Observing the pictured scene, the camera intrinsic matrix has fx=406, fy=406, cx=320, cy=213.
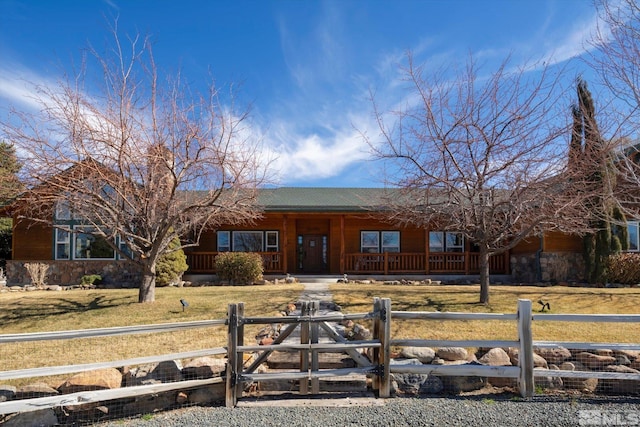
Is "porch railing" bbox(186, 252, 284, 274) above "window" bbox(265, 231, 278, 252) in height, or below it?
below

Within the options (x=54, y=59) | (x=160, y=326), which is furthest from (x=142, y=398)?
(x=54, y=59)

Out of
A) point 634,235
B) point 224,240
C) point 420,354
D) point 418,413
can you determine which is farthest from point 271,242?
point 634,235

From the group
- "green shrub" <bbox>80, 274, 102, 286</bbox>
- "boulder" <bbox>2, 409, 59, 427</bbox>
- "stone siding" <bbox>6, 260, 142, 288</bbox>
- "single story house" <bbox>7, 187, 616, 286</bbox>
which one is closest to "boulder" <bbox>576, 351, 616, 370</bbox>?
"boulder" <bbox>2, 409, 59, 427</bbox>

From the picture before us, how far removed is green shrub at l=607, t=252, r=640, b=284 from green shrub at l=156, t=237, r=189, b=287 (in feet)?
54.7

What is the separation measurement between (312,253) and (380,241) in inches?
133

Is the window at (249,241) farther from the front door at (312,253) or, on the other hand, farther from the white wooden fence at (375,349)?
the white wooden fence at (375,349)

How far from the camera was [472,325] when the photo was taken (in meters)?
7.88

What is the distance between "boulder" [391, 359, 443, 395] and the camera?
211 inches

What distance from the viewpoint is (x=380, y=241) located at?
19781 millimetres

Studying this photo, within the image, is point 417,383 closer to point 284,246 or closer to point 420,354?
point 420,354

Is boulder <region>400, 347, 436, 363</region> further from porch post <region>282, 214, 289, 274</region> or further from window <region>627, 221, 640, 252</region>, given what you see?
window <region>627, 221, 640, 252</region>

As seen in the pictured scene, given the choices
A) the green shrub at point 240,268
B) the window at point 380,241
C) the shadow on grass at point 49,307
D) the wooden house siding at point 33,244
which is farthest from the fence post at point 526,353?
the wooden house siding at point 33,244

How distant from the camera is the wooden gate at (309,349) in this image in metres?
Result: 4.96

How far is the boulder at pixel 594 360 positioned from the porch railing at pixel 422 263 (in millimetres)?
12206
